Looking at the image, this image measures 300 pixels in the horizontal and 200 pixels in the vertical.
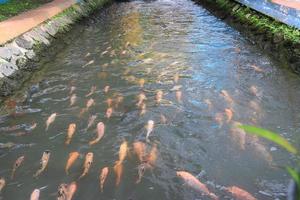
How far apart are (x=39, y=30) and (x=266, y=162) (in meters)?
9.49

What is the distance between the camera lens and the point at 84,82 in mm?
10898

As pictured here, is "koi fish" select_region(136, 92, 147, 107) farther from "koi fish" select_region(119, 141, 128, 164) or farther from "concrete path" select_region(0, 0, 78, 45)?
"concrete path" select_region(0, 0, 78, 45)

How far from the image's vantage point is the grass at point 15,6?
49.9 ft

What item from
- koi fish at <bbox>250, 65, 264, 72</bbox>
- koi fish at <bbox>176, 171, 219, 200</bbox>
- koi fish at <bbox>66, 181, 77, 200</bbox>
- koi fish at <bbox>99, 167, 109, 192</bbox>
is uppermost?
koi fish at <bbox>176, 171, 219, 200</bbox>

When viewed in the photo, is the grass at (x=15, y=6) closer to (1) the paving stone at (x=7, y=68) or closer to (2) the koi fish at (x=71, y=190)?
(1) the paving stone at (x=7, y=68)

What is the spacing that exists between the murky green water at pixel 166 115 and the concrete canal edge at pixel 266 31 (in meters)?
0.42

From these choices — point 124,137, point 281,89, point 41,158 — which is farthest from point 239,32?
point 41,158

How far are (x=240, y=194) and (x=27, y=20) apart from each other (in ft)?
34.8

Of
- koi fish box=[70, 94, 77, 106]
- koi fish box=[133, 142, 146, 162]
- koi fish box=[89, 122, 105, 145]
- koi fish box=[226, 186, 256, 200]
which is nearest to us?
koi fish box=[226, 186, 256, 200]

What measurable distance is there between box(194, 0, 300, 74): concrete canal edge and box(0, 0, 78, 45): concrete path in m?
6.52

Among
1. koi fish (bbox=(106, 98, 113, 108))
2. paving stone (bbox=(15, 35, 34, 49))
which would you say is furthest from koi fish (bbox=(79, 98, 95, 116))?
paving stone (bbox=(15, 35, 34, 49))

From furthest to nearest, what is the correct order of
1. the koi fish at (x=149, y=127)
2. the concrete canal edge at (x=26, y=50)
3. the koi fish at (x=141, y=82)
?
1. the concrete canal edge at (x=26, y=50)
2. the koi fish at (x=141, y=82)
3. the koi fish at (x=149, y=127)

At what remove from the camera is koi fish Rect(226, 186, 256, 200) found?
5820mm

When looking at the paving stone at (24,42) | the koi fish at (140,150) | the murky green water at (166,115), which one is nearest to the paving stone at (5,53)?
the paving stone at (24,42)
